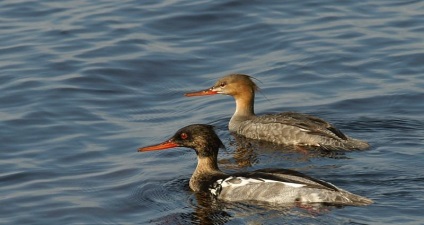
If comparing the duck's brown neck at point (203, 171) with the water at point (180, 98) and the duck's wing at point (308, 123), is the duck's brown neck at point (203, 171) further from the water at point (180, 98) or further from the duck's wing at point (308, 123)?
the duck's wing at point (308, 123)

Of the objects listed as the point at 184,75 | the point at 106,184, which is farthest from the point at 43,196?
the point at 184,75

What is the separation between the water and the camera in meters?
12.8

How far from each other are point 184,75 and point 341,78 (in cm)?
266

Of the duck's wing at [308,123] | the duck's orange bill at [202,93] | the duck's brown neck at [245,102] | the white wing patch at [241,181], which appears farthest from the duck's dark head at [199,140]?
the duck's brown neck at [245,102]

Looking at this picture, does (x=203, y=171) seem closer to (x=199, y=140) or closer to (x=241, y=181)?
(x=199, y=140)

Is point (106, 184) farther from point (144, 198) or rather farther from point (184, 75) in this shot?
point (184, 75)

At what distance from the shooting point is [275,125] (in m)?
15.8

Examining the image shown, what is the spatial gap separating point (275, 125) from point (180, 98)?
2249 millimetres

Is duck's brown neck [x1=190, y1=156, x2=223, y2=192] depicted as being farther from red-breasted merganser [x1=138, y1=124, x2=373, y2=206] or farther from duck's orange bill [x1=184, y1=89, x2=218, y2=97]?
duck's orange bill [x1=184, y1=89, x2=218, y2=97]

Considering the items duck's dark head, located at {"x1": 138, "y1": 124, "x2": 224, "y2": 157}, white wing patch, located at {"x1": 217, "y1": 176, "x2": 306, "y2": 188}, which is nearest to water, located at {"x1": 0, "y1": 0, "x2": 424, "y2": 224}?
white wing patch, located at {"x1": 217, "y1": 176, "x2": 306, "y2": 188}

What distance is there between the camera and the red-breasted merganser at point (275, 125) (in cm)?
1495

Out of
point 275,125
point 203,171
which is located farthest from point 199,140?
point 275,125

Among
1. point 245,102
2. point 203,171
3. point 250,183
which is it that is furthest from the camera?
point 245,102

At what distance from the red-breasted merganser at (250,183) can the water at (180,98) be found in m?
0.20
